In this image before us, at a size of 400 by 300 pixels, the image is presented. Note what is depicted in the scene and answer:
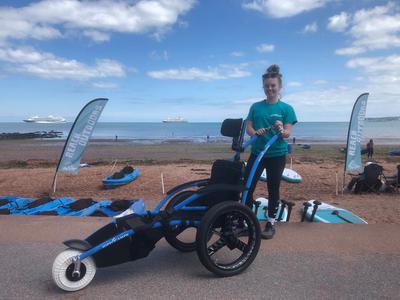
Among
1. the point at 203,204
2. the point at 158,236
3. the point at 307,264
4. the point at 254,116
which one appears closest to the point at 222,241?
the point at 203,204

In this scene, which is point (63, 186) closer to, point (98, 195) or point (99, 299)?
point (98, 195)

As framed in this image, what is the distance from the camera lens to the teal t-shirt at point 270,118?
4168mm

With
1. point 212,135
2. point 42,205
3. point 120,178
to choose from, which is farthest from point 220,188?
point 212,135

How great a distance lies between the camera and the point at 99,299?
9.53 feet

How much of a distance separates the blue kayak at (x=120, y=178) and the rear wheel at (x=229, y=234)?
7708mm

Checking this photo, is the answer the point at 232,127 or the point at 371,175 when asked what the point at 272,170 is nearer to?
the point at 232,127

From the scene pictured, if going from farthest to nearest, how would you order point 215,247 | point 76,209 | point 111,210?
1. point 76,209
2. point 111,210
3. point 215,247

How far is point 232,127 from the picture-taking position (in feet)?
13.6

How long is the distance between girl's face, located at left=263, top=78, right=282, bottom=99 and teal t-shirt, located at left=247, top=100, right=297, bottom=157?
0.36 ft

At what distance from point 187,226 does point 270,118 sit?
163 centimetres

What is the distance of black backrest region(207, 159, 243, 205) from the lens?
359cm

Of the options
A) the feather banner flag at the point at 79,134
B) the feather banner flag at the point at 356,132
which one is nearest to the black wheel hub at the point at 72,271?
the feather banner flag at the point at 79,134

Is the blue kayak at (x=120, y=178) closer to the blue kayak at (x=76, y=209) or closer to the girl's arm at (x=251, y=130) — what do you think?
the blue kayak at (x=76, y=209)

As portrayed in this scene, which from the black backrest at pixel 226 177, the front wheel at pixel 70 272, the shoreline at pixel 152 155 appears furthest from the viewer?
the shoreline at pixel 152 155
